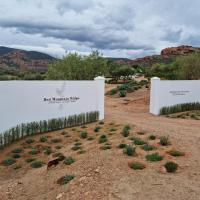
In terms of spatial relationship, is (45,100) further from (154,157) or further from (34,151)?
(154,157)

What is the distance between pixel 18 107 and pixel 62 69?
1271 cm

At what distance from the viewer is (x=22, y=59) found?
52625mm

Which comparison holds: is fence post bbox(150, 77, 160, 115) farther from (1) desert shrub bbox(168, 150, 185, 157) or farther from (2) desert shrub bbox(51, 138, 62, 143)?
(1) desert shrub bbox(168, 150, 185, 157)

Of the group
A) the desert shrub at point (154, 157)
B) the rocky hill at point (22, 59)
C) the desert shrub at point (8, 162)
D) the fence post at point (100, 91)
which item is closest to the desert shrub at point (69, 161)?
the desert shrub at point (154, 157)

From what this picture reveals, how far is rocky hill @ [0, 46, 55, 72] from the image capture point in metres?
49.9

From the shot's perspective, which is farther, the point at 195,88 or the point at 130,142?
the point at 195,88

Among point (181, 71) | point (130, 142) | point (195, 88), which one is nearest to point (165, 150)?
point (130, 142)

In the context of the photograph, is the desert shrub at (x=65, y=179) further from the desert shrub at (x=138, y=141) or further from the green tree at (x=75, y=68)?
the green tree at (x=75, y=68)

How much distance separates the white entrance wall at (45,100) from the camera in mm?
10664

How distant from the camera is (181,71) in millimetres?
29359

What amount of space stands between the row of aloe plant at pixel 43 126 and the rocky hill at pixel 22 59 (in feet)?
119

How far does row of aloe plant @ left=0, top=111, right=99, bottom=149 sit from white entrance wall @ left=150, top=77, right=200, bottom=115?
→ 4.30m

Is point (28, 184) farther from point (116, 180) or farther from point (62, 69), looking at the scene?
point (62, 69)

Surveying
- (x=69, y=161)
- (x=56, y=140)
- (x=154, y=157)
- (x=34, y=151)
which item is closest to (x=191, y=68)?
(x=56, y=140)
